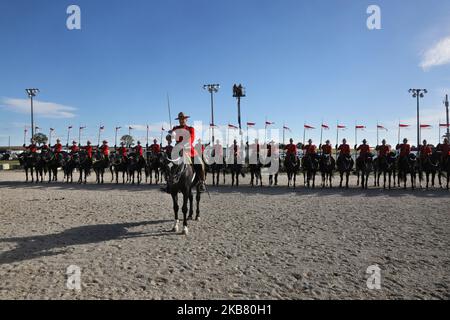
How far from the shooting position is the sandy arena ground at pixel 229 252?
5.05 m

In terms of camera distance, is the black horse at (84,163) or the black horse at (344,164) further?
the black horse at (84,163)

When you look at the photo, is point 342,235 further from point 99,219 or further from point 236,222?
point 99,219

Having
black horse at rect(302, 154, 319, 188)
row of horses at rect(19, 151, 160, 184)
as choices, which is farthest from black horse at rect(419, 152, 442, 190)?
row of horses at rect(19, 151, 160, 184)

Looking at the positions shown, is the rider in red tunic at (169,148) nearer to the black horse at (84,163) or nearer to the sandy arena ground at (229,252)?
the sandy arena ground at (229,252)

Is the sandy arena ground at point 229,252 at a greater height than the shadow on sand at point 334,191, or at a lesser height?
lesser

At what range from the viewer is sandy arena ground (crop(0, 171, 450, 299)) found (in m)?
5.05

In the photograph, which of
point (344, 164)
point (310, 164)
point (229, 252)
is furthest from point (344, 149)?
point (229, 252)

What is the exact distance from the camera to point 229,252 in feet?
22.9

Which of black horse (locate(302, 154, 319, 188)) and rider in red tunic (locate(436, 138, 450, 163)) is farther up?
rider in red tunic (locate(436, 138, 450, 163))

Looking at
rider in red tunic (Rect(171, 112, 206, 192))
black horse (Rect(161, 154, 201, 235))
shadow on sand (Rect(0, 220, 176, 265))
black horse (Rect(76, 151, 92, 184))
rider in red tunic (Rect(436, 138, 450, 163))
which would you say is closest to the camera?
shadow on sand (Rect(0, 220, 176, 265))

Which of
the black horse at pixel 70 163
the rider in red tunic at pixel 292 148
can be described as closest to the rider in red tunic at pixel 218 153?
the rider in red tunic at pixel 292 148

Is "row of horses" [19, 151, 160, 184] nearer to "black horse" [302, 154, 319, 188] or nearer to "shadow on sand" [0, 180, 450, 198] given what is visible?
"shadow on sand" [0, 180, 450, 198]

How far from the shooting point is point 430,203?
44.4 ft

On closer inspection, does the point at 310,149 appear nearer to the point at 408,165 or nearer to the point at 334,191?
the point at 334,191
